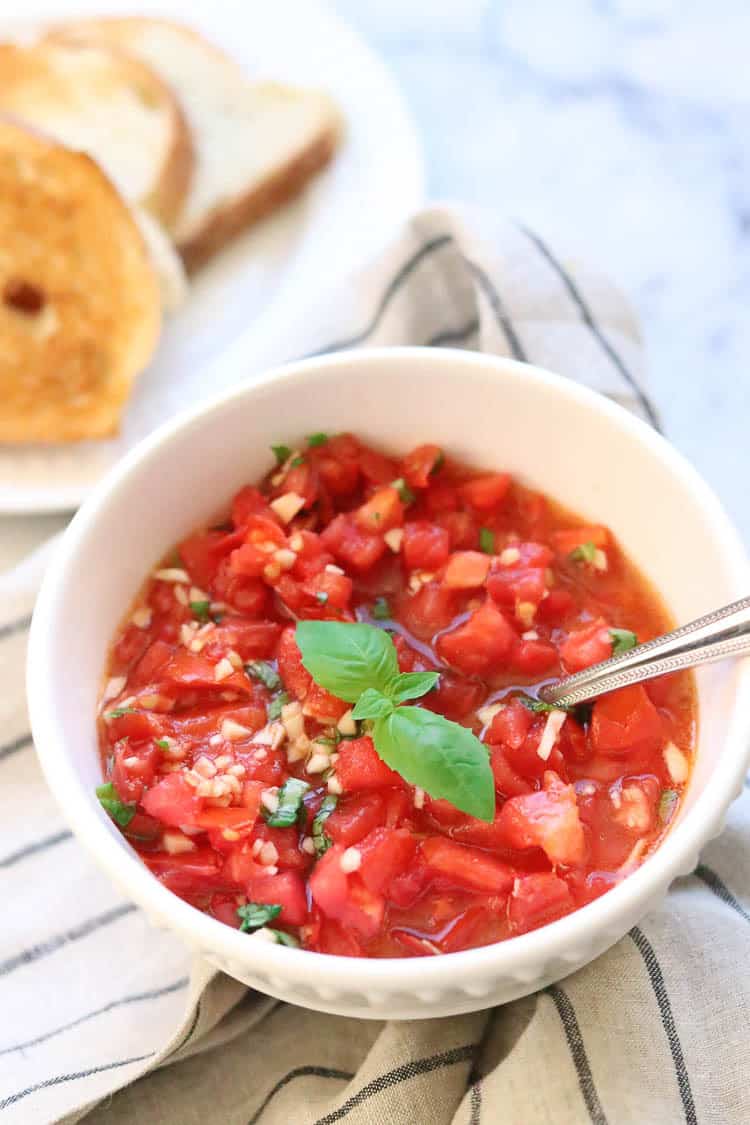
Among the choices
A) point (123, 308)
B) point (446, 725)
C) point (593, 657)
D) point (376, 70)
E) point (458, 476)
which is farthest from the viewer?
point (376, 70)

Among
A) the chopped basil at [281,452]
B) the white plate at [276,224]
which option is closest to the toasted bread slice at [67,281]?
the white plate at [276,224]

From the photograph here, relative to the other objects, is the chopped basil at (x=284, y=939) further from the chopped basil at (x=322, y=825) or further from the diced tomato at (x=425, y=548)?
the diced tomato at (x=425, y=548)

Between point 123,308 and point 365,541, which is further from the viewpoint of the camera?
point 123,308

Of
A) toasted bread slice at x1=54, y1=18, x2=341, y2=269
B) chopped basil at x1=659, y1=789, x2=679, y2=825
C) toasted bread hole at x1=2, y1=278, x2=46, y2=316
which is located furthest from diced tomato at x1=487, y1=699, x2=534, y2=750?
toasted bread slice at x1=54, y1=18, x2=341, y2=269

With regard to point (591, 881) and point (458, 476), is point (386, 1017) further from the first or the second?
point (458, 476)

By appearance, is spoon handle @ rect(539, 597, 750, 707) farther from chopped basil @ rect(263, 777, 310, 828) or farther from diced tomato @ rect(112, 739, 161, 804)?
diced tomato @ rect(112, 739, 161, 804)

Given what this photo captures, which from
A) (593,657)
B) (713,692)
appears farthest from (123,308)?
(713,692)
